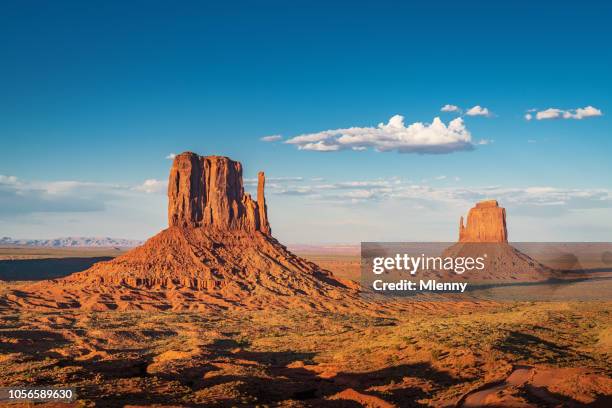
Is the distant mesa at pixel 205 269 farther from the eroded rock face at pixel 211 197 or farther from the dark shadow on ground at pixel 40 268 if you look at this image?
the dark shadow on ground at pixel 40 268

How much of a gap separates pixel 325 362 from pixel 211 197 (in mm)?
67442

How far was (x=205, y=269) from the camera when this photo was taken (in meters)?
85.3

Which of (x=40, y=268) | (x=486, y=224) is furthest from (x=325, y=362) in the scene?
(x=40, y=268)

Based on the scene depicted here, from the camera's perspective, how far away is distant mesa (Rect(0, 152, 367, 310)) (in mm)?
75000

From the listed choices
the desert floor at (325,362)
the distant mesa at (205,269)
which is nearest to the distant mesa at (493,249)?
the distant mesa at (205,269)

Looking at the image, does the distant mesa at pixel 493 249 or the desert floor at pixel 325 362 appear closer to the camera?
the desert floor at pixel 325 362

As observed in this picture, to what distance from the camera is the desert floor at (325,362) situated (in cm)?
2321

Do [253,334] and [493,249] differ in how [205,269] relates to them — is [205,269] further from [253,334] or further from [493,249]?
[493,249]

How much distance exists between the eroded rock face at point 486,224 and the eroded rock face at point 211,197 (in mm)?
62192

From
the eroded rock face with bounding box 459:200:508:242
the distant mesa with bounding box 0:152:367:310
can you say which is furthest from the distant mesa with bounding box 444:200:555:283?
the distant mesa with bounding box 0:152:367:310

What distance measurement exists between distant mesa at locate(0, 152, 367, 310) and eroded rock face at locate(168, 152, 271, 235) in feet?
0.60

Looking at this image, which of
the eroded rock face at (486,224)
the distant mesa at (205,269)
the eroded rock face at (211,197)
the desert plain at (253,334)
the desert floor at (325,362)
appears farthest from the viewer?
the eroded rock face at (486,224)

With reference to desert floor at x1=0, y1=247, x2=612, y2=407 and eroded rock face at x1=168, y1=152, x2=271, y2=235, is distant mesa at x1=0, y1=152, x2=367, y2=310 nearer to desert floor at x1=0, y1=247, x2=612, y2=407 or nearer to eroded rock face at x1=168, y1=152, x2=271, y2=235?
eroded rock face at x1=168, y1=152, x2=271, y2=235

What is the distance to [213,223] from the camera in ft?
321
